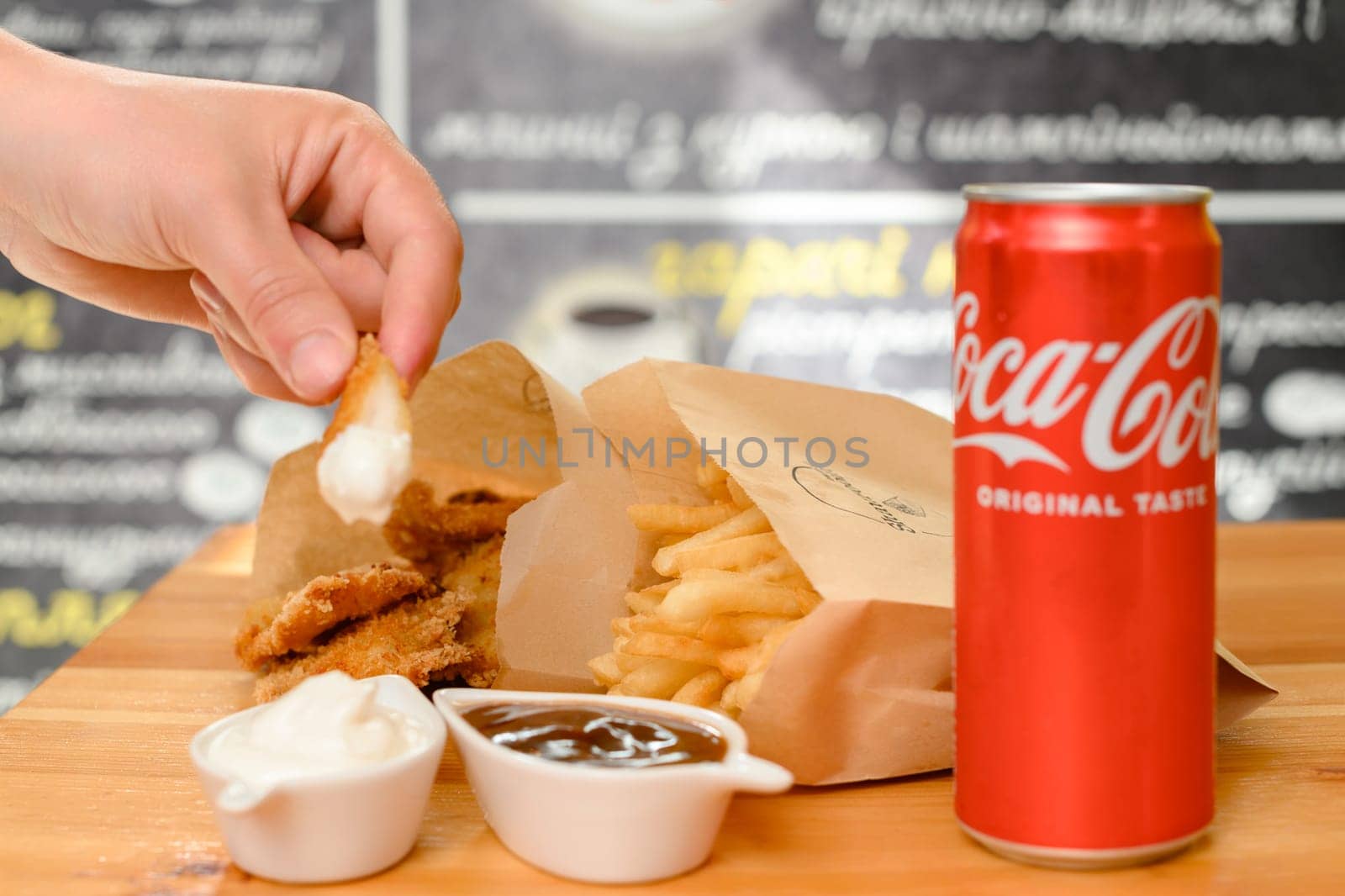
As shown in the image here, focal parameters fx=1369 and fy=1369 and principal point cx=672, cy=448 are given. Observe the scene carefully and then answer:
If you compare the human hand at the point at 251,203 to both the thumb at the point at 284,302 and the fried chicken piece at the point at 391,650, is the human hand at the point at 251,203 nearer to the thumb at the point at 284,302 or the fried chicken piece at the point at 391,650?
the thumb at the point at 284,302

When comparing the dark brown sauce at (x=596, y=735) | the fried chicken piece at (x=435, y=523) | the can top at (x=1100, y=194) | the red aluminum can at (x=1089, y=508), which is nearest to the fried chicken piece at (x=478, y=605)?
the fried chicken piece at (x=435, y=523)

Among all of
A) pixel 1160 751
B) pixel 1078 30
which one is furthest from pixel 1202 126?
pixel 1160 751

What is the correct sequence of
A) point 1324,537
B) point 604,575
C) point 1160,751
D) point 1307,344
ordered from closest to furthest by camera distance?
point 1160,751, point 604,575, point 1324,537, point 1307,344

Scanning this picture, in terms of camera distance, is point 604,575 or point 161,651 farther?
point 161,651

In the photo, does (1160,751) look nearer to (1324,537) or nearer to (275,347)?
(275,347)

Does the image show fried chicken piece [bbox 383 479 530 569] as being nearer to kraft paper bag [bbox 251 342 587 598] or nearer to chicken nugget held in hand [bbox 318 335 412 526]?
kraft paper bag [bbox 251 342 587 598]

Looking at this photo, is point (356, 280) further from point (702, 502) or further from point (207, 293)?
point (702, 502)
